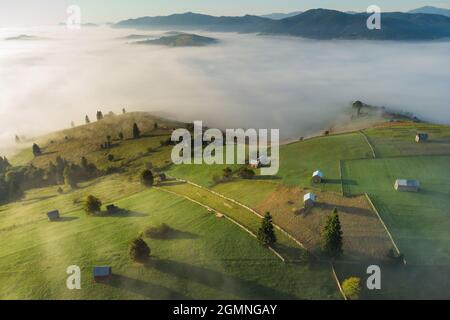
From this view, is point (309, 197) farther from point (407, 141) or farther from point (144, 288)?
point (407, 141)

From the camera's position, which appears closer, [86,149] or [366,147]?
[366,147]

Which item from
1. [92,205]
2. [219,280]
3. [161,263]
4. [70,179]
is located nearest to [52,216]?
[92,205]

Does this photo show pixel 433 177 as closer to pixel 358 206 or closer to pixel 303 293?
pixel 358 206

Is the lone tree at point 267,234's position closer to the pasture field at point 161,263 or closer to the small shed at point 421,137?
the pasture field at point 161,263

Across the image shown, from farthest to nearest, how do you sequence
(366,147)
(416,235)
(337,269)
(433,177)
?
(366,147)
(433,177)
(416,235)
(337,269)
